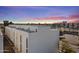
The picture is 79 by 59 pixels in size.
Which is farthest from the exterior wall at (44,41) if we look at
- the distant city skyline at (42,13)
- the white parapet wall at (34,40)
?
the distant city skyline at (42,13)

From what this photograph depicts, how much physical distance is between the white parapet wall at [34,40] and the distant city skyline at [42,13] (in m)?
0.17

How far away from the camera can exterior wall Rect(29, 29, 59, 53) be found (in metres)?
2.43

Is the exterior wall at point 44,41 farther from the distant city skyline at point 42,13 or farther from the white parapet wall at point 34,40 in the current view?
the distant city skyline at point 42,13

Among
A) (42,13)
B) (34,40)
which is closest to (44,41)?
(34,40)

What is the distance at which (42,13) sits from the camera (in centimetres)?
246

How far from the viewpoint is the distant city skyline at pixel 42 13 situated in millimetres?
2451

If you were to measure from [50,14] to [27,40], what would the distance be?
0.44 meters

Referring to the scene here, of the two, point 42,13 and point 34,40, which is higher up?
point 42,13

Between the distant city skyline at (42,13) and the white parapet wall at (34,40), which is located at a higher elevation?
the distant city skyline at (42,13)

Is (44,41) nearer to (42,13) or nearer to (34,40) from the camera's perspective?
(34,40)

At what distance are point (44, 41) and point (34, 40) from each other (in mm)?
129
